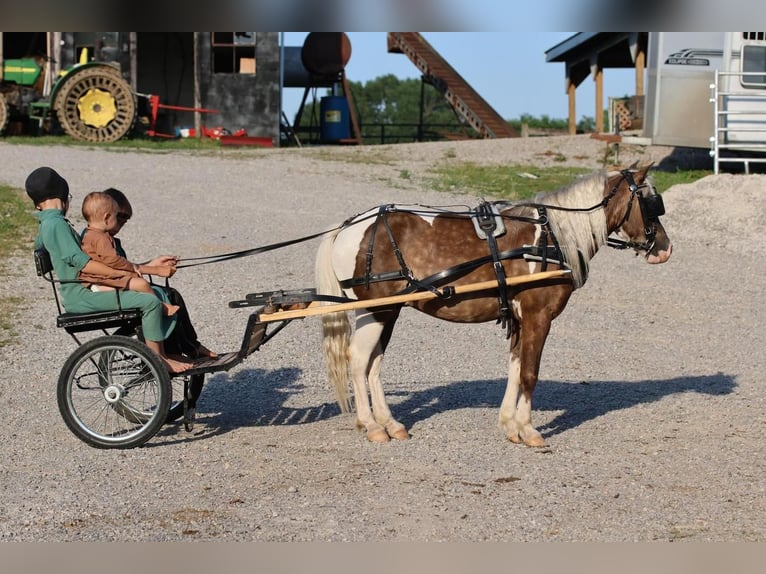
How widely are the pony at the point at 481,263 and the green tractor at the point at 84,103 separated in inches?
727

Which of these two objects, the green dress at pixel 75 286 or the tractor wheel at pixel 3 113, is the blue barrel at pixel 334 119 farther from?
the green dress at pixel 75 286

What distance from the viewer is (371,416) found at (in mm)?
7184

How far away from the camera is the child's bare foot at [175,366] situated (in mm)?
6852

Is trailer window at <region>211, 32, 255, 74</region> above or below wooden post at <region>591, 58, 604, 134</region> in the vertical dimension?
above

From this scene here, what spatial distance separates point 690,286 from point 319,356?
574cm

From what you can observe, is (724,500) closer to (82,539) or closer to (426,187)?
(82,539)

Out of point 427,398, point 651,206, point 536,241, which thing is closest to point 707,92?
point 427,398

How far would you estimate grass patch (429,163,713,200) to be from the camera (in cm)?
1920

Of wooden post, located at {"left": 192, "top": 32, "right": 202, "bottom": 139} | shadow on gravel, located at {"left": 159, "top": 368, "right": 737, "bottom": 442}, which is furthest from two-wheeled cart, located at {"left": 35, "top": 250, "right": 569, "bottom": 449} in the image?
wooden post, located at {"left": 192, "top": 32, "right": 202, "bottom": 139}

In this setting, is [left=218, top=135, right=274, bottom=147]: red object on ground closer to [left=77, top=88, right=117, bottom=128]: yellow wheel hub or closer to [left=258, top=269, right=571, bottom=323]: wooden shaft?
[left=77, top=88, right=117, bottom=128]: yellow wheel hub

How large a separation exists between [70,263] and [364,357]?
2.00m

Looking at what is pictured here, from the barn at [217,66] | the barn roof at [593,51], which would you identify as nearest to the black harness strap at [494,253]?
the barn roof at [593,51]

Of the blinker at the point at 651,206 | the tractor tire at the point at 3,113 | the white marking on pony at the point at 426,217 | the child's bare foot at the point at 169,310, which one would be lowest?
the child's bare foot at the point at 169,310

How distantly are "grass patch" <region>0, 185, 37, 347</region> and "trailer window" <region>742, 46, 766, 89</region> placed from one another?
12389mm
